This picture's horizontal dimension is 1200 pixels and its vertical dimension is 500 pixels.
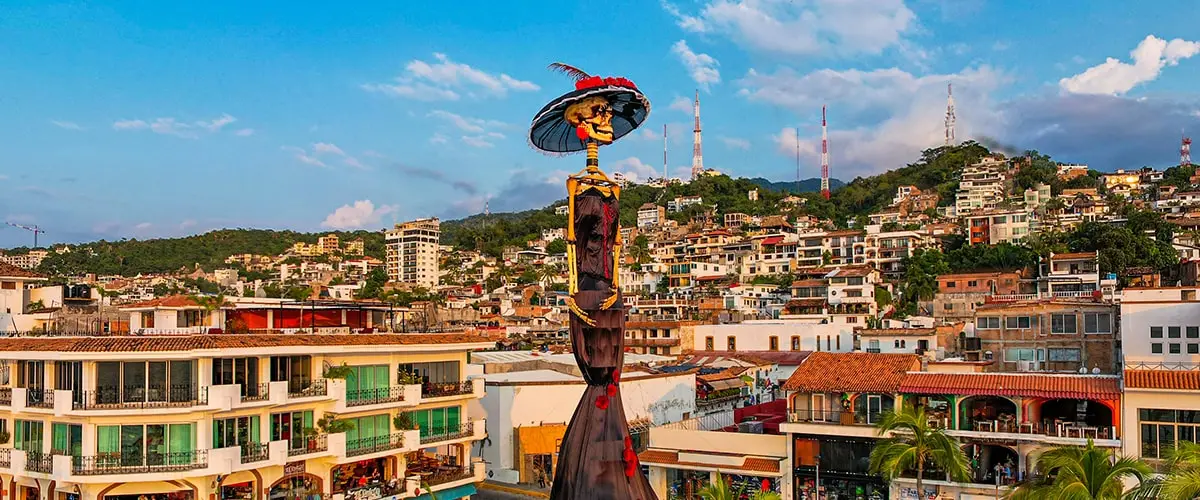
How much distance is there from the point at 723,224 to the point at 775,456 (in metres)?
112

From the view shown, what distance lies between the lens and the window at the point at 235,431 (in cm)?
2316

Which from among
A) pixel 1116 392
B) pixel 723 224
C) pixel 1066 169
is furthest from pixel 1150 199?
pixel 1116 392

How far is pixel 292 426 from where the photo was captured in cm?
2491

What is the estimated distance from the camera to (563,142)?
57.3ft

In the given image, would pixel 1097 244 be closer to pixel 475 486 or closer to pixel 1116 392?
pixel 1116 392

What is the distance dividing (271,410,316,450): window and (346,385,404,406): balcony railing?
113cm

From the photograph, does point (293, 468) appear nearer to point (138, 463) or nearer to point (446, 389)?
point (138, 463)

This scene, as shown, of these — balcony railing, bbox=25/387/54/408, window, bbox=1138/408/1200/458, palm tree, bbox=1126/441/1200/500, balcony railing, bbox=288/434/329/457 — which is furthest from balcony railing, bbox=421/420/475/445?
palm tree, bbox=1126/441/1200/500

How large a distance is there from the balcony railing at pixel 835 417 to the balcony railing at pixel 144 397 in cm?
1550

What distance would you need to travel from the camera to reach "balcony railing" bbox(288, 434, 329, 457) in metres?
24.8

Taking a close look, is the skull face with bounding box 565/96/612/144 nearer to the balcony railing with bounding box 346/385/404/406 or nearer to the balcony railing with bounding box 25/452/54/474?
the balcony railing with bounding box 346/385/404/406

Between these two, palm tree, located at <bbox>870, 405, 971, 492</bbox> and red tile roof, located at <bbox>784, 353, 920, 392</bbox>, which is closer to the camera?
palm tree, located at <bbox>870, 405, 971, 492</bbox>

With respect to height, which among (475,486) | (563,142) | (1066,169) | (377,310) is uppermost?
(1066,169)

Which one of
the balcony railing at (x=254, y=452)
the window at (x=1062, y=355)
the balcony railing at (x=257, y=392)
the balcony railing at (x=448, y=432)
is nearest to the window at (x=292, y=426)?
the balcony railing at (x=254, y=452)
